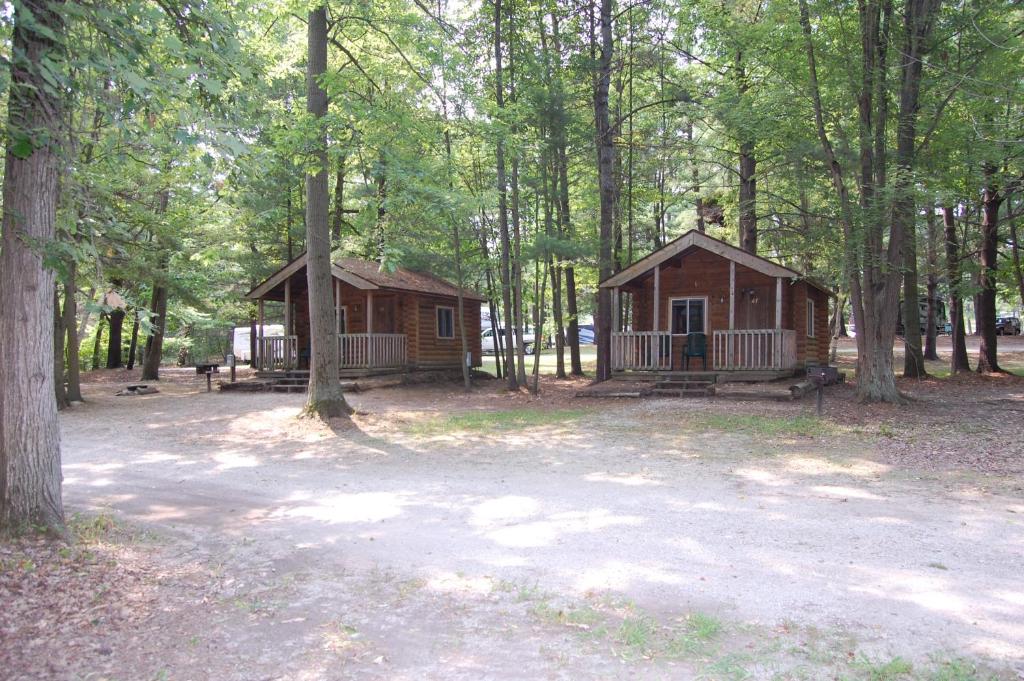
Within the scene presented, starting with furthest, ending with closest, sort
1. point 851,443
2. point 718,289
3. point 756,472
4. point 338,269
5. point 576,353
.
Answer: point 576,353 < point 338,269 < point 718,289 < point 851,443 < point 756,472

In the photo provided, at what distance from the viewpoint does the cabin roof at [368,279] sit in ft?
62.8

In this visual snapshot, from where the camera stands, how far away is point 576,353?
80.9ft

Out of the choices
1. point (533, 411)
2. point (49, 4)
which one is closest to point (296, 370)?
point (533, 411)

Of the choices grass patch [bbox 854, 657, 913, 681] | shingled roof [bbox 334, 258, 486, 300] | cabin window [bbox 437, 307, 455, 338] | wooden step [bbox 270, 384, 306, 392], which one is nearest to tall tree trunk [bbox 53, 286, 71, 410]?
wooden step [bbox 270, 384, 306, 392]

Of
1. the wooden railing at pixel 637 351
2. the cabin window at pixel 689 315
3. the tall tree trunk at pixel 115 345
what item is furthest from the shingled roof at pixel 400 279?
the tall tree trunk at pixel 115 345

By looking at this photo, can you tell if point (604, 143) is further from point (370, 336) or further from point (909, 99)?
point (370, 336)

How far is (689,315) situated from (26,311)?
16.3 meters

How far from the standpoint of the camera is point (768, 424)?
36.3 ft

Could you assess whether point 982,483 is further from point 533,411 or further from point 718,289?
point 718,289

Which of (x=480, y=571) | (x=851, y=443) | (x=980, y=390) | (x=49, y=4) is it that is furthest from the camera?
(x=980, y=390)

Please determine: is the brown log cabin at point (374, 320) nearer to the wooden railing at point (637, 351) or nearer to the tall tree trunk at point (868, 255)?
the wooden railing at point (637, 351)

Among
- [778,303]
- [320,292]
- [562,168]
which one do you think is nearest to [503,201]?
[562,168]

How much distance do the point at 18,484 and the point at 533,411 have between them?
397 inches

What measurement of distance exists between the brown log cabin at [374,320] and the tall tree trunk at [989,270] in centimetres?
1585
